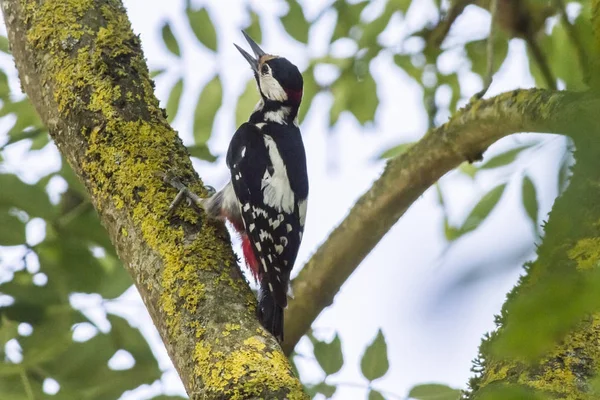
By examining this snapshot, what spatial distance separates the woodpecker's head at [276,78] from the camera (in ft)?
11.0

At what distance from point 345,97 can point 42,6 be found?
1.33 meters

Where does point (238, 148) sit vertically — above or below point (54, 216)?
above

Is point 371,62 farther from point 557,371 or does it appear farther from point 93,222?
point 557,371

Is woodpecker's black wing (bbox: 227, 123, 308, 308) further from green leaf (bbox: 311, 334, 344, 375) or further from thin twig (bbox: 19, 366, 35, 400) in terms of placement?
thin twig (bbox: 19, 366, 35, 400)

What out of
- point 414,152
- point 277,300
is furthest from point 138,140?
point 414,152

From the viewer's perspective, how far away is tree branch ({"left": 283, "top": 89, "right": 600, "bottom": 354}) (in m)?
2.22

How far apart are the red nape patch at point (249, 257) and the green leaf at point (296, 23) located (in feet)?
2.65

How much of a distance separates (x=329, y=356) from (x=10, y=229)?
990mm

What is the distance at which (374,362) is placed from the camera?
1.91 meters

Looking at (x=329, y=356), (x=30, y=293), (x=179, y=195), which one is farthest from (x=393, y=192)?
(x=30, y=293)

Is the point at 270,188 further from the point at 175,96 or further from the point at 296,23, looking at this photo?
the point at 296,23

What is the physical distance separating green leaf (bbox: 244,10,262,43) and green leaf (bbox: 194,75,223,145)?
400 mm

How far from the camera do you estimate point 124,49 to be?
7.07ft

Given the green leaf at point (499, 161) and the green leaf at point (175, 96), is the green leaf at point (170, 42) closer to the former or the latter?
the green leaf at point (175, 96)
